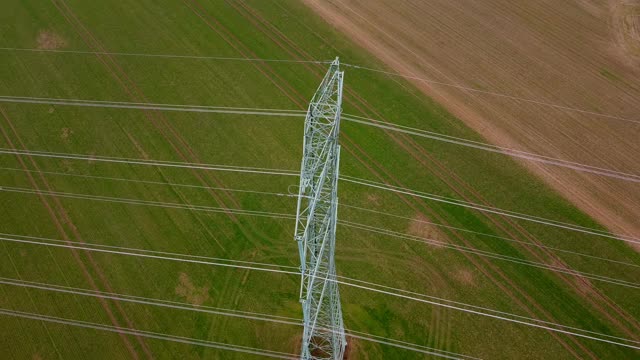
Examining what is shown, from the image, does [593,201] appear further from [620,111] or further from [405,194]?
[405,194]

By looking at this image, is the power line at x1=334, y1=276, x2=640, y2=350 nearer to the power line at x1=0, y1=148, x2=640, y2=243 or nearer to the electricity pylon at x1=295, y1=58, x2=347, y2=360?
the electricity pylon at x1=295, y1=58, x2=347, y2=360

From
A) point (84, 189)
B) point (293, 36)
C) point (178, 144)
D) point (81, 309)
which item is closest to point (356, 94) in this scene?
point (293, 36)

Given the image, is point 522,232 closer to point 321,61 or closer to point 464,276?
point 464,276

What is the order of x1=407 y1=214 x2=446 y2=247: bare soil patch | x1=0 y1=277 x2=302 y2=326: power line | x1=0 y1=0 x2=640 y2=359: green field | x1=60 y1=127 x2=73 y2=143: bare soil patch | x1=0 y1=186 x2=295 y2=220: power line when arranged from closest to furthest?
x1=0 y1=0 x2=640 y2=359: green field
x1=0 y1=277 x2=302 y2=326: power line
x1=407 y1=214 x2=446 y2=247: bare soil patch
x1=0 y1=186 x2=295 y2=220: power line
x1=60 y1=127 x2=73 y2=143: bare soil patch

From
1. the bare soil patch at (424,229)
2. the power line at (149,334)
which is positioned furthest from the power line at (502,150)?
the power line at (149,334)

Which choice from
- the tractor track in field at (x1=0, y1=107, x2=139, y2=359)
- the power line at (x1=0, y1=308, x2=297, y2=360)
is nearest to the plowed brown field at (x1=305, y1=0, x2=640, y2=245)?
the power line at (x1=0, y1=308, x2=297, y2=360)

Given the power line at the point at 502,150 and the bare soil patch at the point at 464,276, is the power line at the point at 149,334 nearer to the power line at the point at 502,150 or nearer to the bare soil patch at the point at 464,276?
the bare soil patch at the point at 464,276

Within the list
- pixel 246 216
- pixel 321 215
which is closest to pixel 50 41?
pixel 246 216
